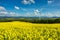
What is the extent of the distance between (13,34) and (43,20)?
246cm

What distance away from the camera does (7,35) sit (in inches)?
205

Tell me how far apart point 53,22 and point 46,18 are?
50cm

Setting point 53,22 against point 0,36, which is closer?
point 0,36

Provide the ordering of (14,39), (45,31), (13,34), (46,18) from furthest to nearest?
1. (46,18)
2. (45,31)
3. (13,34)
4. (14,39)

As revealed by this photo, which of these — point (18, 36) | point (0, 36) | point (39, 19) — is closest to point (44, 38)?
point (18, 36)

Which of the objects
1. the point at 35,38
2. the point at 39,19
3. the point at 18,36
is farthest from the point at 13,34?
the point at 39,19

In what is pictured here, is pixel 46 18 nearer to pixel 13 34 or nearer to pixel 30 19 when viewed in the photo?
pixel 30 19

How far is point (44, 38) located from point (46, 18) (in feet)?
8.07

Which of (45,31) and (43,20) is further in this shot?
(43,20)

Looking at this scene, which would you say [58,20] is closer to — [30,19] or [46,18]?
[46,18]

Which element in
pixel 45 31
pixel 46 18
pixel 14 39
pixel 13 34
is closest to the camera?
pixel 14 39

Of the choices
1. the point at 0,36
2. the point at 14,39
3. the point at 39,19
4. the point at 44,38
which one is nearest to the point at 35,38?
the point at 44,38

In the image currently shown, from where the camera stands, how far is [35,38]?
4.99 meters

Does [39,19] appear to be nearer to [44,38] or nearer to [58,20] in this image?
[58,20]
